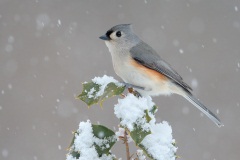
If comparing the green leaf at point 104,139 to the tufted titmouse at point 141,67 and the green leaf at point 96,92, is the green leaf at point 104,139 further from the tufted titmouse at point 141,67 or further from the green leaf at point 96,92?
the tufted titmouse at point 141,67

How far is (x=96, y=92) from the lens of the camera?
2473mm

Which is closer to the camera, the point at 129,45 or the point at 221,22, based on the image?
the point at 129,45

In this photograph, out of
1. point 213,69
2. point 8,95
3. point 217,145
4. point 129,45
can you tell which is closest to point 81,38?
point 8,95

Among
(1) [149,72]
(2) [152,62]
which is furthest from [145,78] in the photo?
(2) [152,62]

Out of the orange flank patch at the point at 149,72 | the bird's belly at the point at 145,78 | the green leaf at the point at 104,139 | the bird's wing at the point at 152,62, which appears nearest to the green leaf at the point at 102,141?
the green leaf at the point at 104,139

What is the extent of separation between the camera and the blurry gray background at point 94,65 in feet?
30.2

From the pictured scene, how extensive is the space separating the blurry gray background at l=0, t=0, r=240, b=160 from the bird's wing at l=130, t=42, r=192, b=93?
14.7ft

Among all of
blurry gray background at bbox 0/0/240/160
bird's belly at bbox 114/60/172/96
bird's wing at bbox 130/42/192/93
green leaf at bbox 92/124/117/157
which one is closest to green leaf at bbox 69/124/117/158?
green leaf at bbox 92/124/117/157

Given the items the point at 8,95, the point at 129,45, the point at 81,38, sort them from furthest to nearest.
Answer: the point at 81,38, the point at 8,95, the point at 129,45

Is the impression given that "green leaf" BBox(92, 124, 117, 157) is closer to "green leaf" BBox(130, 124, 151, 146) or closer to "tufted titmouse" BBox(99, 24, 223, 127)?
"green leaf" BBox(130, 124, 151, 146)

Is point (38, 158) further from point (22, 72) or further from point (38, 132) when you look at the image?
point (22, 72)

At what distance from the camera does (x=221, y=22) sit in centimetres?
1095

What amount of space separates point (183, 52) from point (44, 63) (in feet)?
9.47

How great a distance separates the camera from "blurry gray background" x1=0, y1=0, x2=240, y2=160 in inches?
363
